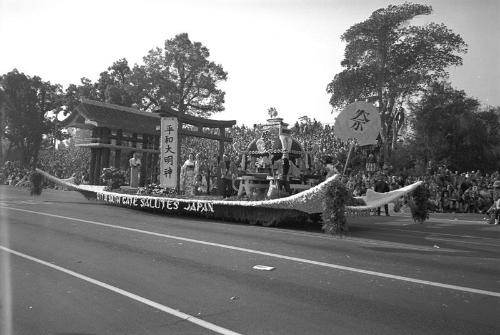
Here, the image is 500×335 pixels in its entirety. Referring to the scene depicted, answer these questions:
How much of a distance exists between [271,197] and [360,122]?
3.50m

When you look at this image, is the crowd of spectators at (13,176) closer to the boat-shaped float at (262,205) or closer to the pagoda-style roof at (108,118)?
the pagoda-style roof at (108,118)

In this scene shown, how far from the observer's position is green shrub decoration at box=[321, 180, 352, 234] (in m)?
9.95

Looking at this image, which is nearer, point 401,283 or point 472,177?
point 401,283

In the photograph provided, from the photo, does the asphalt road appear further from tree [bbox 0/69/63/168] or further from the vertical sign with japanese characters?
tree [bbox 0/69/63/168]

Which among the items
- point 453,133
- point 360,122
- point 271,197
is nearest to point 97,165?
point 271,197

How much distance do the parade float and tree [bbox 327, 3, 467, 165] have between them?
16.5 m

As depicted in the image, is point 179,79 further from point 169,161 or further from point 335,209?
point 335,209

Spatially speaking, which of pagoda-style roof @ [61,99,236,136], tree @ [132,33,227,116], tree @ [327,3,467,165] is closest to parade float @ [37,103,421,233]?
pagoda-style roof @ [61,99,236,136]

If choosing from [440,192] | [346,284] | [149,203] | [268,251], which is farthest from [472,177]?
[346,284]

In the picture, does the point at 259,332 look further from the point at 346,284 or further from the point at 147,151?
the point at 147,151

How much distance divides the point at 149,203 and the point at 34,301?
1069cm

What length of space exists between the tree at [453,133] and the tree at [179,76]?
64.3ft

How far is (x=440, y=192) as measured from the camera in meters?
23.0

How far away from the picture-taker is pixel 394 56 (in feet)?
114
